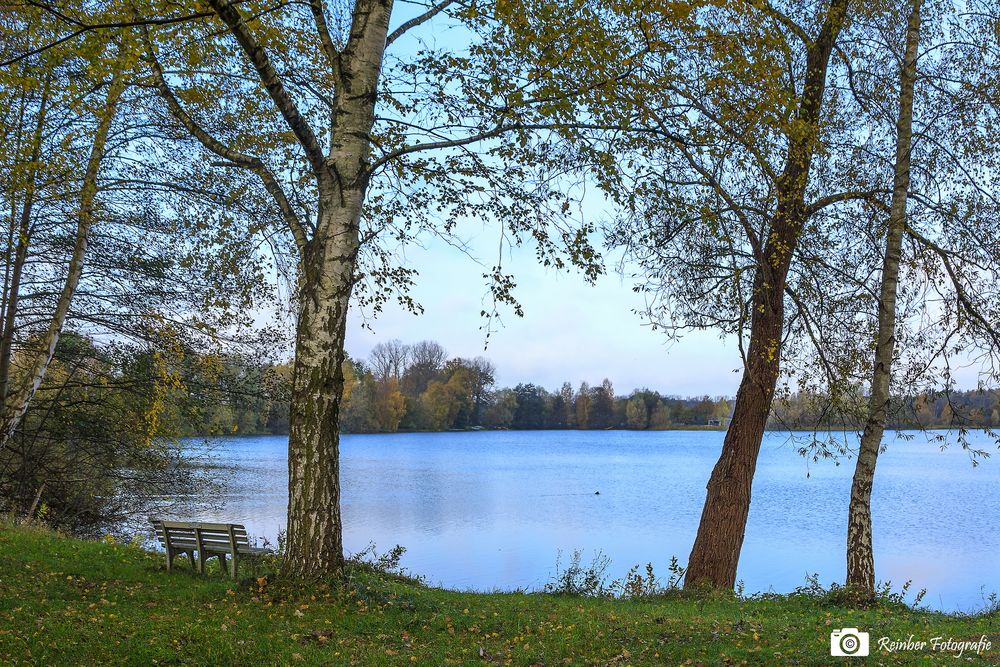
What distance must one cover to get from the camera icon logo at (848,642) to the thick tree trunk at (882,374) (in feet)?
9.91

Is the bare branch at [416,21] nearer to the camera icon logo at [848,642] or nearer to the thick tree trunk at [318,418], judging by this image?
the thick tree trunk at [318,418]

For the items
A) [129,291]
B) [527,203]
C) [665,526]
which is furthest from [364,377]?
[527,203]

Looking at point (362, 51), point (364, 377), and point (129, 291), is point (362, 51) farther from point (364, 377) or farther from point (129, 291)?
point (364, 377)

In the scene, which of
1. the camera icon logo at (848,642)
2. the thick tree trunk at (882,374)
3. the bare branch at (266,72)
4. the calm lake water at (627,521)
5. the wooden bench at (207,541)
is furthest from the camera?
the calm lake water at (627,521)

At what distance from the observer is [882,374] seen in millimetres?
9328

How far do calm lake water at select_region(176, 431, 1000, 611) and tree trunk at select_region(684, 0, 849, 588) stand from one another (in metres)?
0.73

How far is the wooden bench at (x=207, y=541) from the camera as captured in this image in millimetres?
8484

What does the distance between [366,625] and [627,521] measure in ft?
59.8

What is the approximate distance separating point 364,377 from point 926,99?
238 ft

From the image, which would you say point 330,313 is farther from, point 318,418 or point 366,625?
point 366,625
